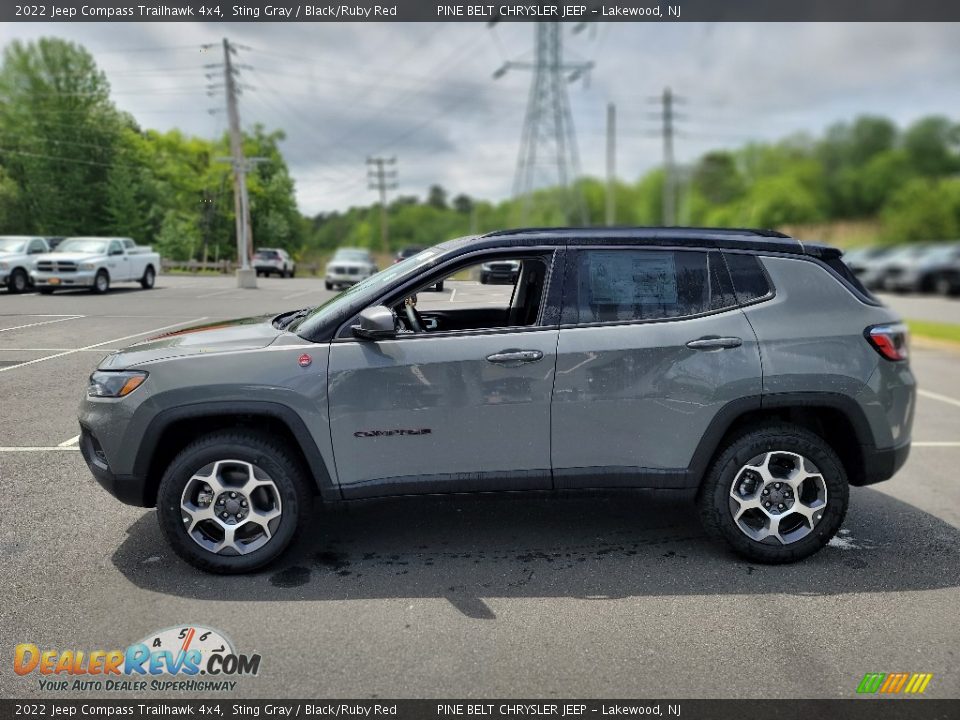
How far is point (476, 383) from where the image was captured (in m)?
3.80

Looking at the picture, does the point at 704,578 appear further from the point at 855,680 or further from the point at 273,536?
the point at 273,536

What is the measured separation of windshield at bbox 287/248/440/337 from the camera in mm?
3986

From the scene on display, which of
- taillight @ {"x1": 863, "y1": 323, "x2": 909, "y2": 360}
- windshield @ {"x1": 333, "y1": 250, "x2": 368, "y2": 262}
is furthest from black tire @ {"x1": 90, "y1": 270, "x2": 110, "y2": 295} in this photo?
taillight @ {"x1": 863, "y1": 323, "x2": 909, "y2": 360}

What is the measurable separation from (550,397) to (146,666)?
7.25 feet

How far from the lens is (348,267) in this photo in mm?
7180

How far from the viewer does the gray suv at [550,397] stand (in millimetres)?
3791

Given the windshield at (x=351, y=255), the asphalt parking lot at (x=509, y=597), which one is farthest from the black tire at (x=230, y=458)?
the windshield at (x=351, y=255)

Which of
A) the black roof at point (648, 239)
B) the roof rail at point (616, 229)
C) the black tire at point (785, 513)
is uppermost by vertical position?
the roof rail at point (616, 229)

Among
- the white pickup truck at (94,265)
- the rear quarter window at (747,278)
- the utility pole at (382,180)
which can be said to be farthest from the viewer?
the utility pole at (382,180)

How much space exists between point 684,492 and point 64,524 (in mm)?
3755

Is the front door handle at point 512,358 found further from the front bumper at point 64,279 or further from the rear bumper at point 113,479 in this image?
the front bumper at point 64,279

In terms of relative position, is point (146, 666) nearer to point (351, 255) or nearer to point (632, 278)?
point (632, 278)

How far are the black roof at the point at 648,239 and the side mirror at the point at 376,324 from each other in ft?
2.14
